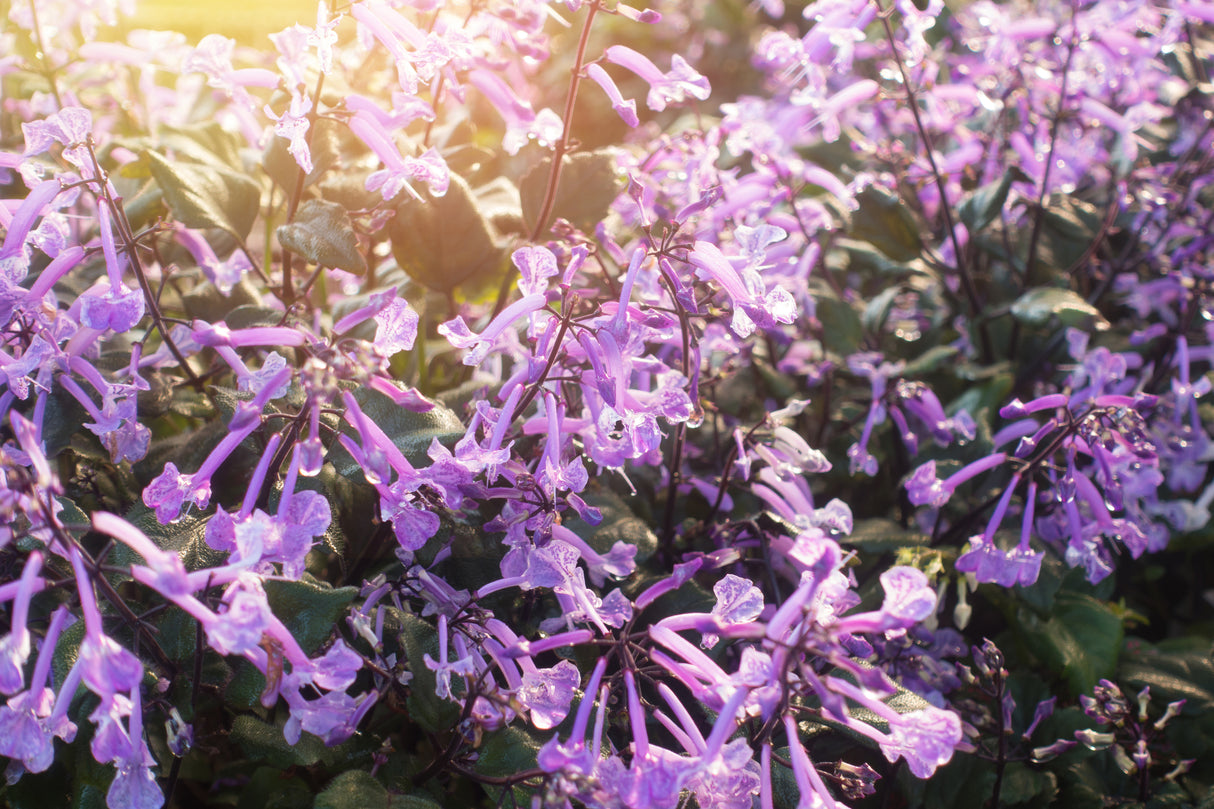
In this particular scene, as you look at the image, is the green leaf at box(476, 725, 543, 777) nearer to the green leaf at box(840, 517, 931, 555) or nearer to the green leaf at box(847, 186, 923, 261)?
the green leaf at box(840, 517, 931, 555)

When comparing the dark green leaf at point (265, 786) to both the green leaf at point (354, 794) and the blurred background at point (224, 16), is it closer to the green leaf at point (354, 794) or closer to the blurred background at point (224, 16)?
the green leaf at point (354, 794)

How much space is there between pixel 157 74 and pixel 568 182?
154 cm

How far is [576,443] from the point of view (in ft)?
2.89

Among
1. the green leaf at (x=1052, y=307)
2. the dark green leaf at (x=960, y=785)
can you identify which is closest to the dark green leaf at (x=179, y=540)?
the dark green leaf at (x=960, y=785)

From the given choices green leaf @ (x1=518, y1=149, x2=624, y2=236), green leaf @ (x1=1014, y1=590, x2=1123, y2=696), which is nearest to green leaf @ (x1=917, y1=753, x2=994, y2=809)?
green leaf @ (x1=1014, y1=590, x2=1123, y2=696)

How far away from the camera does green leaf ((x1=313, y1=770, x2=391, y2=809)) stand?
29.2 inches

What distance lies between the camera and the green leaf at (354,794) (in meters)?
0.74

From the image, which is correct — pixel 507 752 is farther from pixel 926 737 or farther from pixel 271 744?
pixel 926 737

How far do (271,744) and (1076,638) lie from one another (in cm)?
112

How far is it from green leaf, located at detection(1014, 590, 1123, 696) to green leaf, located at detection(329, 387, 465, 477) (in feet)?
3.03

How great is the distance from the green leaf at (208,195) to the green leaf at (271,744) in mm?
568

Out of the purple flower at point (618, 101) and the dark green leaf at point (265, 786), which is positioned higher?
the purple flower at point (618, 101)

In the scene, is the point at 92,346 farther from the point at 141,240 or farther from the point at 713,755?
the point at 713,755

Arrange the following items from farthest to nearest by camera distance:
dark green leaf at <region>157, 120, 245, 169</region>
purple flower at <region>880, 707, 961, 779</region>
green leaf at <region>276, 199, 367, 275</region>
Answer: dark green leaf at <region>157, 120, 245, 169</region>, green leaf at <region>276, 199, 367, 275</region>, purple flower at <region>880, 707, 961, 779</region>
